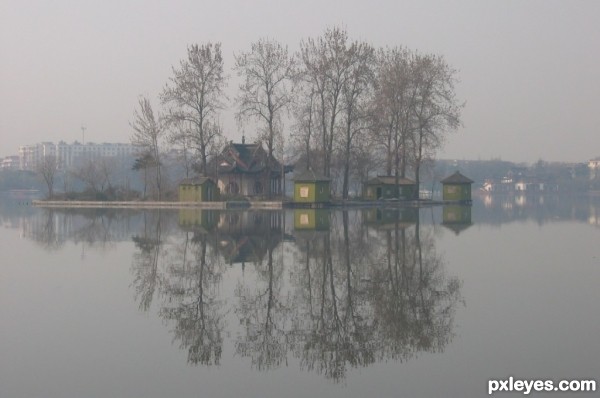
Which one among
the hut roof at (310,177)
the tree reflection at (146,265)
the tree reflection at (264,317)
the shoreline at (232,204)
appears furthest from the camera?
the shoreline at (232,204)

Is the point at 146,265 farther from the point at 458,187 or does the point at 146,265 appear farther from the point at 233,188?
the point at 458,187

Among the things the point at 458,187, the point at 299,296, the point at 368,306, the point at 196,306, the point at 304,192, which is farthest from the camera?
the point at 458,187

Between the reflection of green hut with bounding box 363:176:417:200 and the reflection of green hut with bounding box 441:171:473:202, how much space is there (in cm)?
479

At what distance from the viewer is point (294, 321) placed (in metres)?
11.0

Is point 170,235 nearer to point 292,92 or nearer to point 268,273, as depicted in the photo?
point 268,273

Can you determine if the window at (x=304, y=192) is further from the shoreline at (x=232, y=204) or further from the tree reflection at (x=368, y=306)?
the tree reflection at (x=368, y=306)

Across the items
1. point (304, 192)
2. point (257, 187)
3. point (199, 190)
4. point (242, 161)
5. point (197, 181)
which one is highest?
point (242, 161)

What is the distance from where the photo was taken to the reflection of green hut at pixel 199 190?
191ft

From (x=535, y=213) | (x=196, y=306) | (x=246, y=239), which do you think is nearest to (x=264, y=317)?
(x=196, y=306)

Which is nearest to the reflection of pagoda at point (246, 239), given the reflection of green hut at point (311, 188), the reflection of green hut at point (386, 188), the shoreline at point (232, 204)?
the reflection of green hut at point (311, 188)

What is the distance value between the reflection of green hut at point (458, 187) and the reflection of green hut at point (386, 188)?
4790 mm

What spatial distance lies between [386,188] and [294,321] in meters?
52.0

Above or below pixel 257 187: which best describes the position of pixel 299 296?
below

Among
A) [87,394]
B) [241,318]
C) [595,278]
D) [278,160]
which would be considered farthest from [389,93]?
[87,394]
